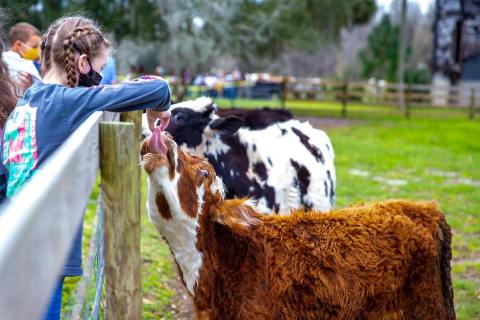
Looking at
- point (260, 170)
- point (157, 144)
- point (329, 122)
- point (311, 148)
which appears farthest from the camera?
point (329, 122)

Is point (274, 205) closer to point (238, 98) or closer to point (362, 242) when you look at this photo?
point (362, 242)

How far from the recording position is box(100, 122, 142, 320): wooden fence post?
2457 mm

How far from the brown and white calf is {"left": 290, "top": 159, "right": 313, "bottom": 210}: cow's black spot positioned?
2.27 metres

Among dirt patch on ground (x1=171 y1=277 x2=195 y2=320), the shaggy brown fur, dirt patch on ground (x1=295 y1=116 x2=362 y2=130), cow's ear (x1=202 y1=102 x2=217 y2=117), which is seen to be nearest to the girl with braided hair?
the shaggy brown fur

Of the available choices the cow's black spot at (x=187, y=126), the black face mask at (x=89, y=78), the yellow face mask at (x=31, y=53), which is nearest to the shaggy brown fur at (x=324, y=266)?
the black face mask at (x=89, y=78)

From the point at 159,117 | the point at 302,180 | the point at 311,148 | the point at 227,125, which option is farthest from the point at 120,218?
the point at 311,148

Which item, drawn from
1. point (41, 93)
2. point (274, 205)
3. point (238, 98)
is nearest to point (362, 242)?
point (41, 93)

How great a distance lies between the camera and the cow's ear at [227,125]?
5410mm

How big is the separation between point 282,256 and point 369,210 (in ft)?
2.36

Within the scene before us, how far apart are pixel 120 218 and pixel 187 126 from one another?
308 centimetres

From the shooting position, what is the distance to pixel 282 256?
10.1ft

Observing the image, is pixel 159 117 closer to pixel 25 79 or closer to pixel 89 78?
pixel 89 78

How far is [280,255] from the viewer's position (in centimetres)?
309

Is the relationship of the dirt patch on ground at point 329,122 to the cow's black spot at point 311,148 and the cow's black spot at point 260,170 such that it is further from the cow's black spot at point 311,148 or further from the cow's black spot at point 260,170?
the cow's black spot at point 260,170
